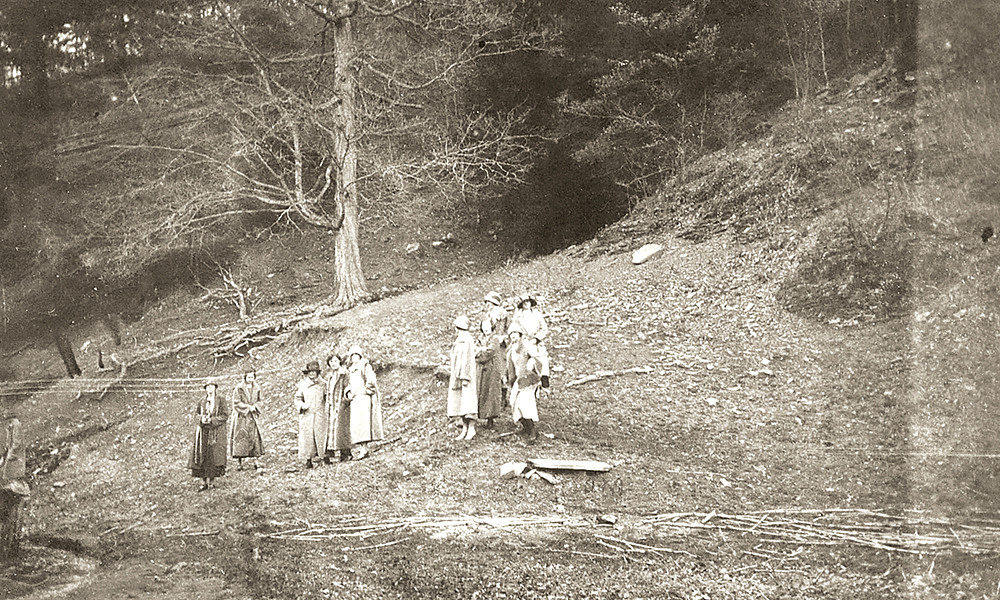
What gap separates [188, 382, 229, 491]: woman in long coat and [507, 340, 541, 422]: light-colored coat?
3822 mm

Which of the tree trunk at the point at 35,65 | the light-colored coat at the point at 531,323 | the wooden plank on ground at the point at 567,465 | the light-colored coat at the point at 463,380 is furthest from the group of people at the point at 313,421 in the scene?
the tree trunk at the point at 35,65

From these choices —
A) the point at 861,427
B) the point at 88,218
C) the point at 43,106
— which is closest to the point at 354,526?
the point at 861,427

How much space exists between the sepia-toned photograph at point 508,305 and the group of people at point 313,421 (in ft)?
0.20

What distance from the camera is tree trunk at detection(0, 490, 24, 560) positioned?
976cm

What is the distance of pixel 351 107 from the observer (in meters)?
19.4

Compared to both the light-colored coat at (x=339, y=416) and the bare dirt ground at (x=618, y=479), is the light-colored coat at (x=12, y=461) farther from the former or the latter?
the light-colored coat at (x=339, y=416)

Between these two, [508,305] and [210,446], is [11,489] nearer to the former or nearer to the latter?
[210,446]

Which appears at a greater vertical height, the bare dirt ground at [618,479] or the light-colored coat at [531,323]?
the light-colored coat at [531,323]

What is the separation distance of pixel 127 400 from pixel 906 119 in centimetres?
1536

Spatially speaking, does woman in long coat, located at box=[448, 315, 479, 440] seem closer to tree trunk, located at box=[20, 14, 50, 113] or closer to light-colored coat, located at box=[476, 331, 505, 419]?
light-colored coat, located at box=[476, 331, 505, 419]

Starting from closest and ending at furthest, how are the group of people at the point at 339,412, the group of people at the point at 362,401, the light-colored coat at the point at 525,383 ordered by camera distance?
the light-colored coat at the point at 525,383 → the group of people at the point at 362,401 → the group of people at the point at 339,412

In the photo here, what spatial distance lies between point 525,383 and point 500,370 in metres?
0.65

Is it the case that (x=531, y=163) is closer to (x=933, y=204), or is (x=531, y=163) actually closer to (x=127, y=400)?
(x=933, y=204)

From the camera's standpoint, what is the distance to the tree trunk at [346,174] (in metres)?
19.3
